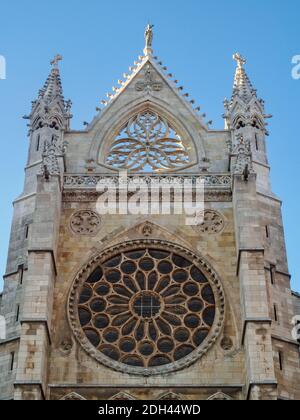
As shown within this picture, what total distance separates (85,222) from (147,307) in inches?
116

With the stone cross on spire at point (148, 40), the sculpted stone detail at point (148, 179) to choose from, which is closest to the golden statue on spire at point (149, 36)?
the stone cross on spire at point (148, 40)

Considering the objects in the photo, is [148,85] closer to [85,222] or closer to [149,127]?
[149,127]

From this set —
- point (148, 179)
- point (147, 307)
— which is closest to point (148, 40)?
point (148, 179)

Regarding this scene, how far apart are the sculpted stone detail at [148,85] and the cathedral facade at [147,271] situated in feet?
4.36

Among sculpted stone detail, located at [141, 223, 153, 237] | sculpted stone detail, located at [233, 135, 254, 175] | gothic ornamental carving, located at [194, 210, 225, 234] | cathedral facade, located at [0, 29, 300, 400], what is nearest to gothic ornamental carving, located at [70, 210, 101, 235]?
cathedral facade, located at [0, 29, 300, 400]

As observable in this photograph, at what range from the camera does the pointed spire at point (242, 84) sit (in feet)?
85.5

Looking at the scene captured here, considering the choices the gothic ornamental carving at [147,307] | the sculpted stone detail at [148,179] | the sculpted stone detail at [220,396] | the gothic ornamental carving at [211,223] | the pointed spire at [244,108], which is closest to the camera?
the sculpted stone detail at [220,396]

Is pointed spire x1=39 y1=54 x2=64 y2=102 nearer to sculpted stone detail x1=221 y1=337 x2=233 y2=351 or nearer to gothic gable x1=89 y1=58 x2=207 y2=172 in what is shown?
gothic gable x1=89 y1=58 x2=207 y2=172

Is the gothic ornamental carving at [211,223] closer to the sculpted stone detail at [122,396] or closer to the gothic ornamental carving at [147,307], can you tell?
the gothic ornamental carving at [147,307]

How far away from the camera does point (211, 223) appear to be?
2309 cm

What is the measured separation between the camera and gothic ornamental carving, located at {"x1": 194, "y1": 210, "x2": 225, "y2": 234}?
22.9 m

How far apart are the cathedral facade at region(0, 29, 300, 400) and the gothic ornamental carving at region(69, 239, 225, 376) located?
0.03 m

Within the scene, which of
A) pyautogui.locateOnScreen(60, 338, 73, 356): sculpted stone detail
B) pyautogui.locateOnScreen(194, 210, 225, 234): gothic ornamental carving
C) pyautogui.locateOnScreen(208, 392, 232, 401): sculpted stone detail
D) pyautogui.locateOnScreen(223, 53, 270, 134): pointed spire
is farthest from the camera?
pyautogui.locateOnScreen(223, 53, 270, 134): pointed spire
